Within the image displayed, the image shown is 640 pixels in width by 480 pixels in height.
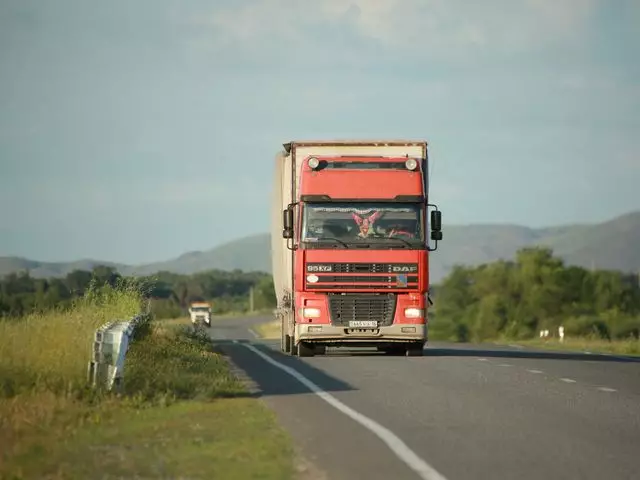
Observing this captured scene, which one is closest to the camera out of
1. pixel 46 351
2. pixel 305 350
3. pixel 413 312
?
pixel 46 351

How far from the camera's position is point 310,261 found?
27.6 meters

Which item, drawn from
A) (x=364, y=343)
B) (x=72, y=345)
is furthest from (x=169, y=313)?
(x=72, y=345)

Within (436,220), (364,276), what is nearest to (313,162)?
(364,276)

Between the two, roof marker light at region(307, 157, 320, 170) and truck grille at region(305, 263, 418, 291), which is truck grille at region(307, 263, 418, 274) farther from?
roof marker light at region(307, 157, 320, 170)

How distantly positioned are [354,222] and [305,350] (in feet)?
12.2

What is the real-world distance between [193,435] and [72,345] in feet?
23.2

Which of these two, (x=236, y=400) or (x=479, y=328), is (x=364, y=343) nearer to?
(x=236, y=400)

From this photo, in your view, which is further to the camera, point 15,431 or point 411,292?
point 411,292

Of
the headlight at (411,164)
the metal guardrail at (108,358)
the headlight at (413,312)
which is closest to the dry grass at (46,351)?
the metal guardrail at (108,358)

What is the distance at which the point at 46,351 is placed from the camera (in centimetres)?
1962

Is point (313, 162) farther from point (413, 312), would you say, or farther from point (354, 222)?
point (413, 312)

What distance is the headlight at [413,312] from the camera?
28.0 m

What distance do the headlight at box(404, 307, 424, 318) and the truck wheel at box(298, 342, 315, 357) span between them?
9.12 ft

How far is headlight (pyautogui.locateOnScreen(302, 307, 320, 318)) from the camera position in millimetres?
27891
